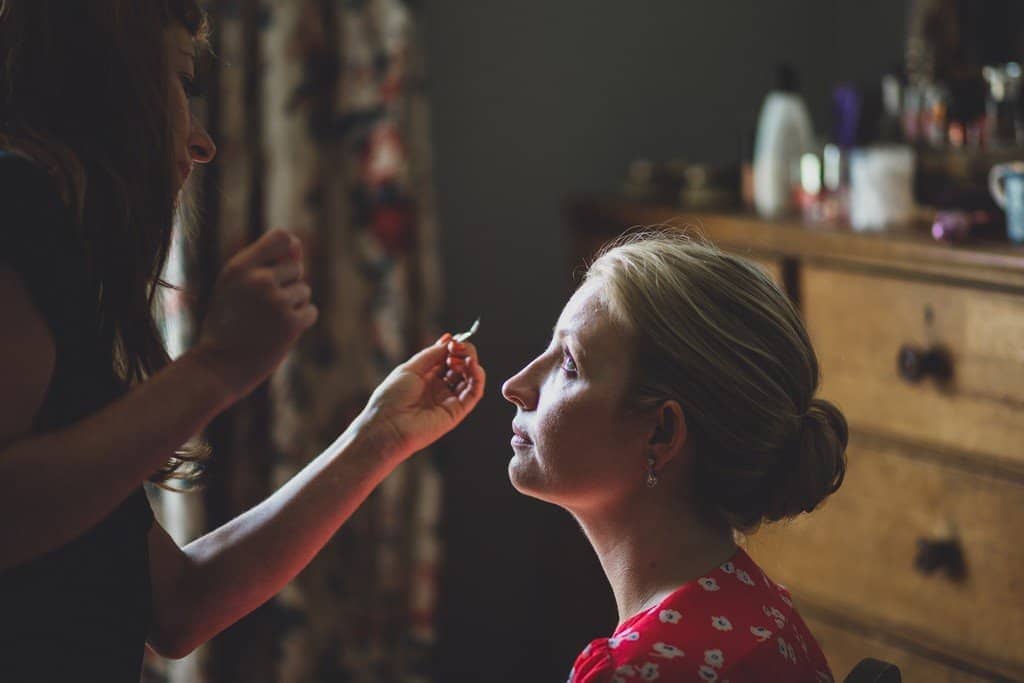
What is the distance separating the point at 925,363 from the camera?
1.83 meters

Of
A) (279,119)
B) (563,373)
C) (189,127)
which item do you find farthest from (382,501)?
(189,127)

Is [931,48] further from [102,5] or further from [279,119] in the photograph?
[102,5]

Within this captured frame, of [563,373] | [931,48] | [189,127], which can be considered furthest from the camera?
[931,48]

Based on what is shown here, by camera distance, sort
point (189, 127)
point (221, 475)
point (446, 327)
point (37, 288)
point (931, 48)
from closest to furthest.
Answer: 1. point (37, 288)
2. point (189, 127)
3. point (931, 48)
4. point (221, 475)
5. point (446, 327)

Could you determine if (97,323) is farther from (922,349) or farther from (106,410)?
(922,349)

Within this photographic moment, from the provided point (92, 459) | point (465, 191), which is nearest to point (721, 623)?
point (92, 459)

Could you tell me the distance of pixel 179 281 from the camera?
2320mm

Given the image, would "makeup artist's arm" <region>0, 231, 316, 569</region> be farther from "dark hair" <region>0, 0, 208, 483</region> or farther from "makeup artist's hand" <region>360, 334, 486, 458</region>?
"makeup artist's hand" <region>360, 334, 486, 458</region>

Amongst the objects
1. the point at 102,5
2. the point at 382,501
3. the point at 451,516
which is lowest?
the point at 451,516

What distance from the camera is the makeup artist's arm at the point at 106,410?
878 millimetres

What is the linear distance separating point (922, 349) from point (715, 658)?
0.95 meters

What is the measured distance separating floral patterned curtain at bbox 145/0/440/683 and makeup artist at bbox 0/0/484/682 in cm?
121

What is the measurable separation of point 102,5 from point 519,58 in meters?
1.83

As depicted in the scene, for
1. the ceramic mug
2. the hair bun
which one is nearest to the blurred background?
the ceramic mug
